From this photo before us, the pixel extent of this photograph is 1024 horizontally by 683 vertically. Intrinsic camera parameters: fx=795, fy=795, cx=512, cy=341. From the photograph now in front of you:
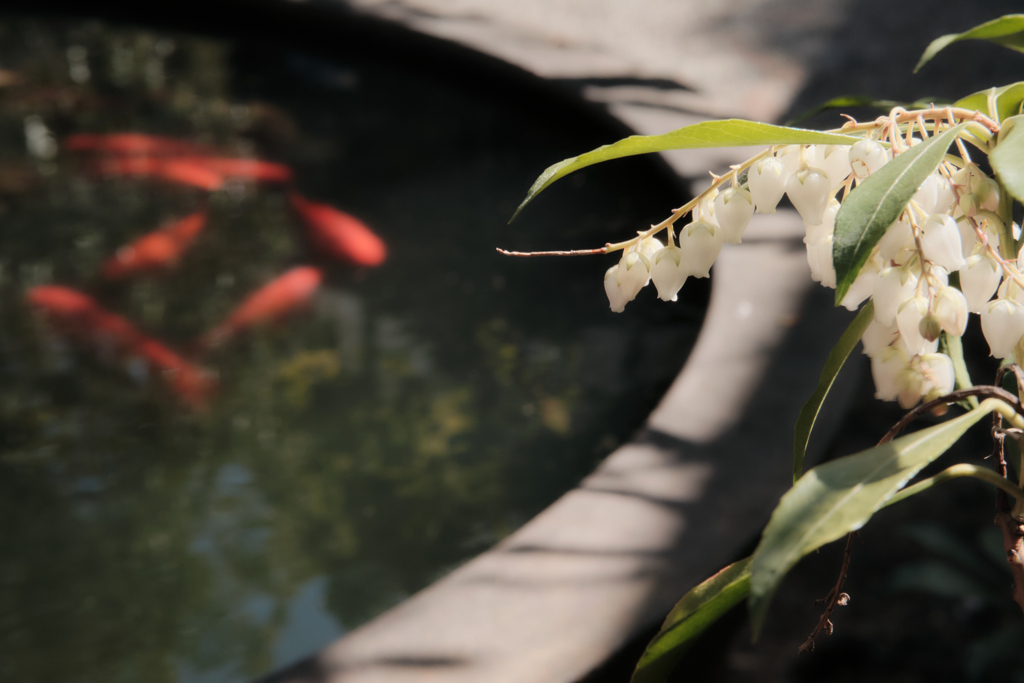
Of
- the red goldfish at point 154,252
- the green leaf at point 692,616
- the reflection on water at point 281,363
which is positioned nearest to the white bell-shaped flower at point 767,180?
the green leaf at point 692,616

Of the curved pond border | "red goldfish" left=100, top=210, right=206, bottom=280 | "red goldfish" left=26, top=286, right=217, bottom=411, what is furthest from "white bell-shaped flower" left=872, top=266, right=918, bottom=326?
"red goldfish" left=100, top=210, right=206, bottom=280

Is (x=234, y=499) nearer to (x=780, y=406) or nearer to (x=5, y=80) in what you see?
(x=780, y=406)

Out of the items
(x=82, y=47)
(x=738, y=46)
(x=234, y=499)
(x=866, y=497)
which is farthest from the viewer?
(x=82, y=47)

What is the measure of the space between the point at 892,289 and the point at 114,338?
1567 millimetres

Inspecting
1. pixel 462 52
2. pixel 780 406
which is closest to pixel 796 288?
pixel 780 406

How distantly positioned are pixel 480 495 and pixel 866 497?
933 millimetres

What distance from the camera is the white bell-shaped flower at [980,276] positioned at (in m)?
0.42

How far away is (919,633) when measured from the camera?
4.49ft

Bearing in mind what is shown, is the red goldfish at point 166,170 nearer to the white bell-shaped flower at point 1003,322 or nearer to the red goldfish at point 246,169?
the red goldfish at point 246,169

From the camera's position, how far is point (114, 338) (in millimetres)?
1614

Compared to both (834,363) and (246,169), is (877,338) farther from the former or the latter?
(246,169)

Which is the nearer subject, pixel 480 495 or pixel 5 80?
pixel 480 495

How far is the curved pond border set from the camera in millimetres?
Answer: 736

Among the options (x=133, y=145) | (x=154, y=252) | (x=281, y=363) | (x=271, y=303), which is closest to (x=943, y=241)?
(x=281, y=363)
